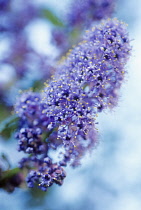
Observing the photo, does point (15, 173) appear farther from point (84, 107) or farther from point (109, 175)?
point (109, 175)

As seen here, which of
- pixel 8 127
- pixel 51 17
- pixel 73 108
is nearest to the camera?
pixel 73 108

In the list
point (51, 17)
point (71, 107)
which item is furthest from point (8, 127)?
point (51, 17)

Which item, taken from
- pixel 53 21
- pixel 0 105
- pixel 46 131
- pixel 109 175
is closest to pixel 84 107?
pixel 46 131

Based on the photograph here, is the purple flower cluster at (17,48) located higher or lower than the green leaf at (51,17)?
lower

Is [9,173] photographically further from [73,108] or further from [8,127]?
[73,108]

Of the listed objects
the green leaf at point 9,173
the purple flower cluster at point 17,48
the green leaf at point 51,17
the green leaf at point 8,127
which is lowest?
the green leaf at point 9,173

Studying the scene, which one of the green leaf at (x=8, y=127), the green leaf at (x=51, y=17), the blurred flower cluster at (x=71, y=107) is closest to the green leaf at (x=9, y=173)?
the blurred flower cluster at (x=71, y=107)

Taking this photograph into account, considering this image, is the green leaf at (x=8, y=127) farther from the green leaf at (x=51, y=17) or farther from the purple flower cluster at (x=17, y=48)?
the green leaf at (x=51, y=17)

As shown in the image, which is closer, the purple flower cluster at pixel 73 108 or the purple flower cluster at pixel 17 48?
the purple flower cluster at pixel 73 108
